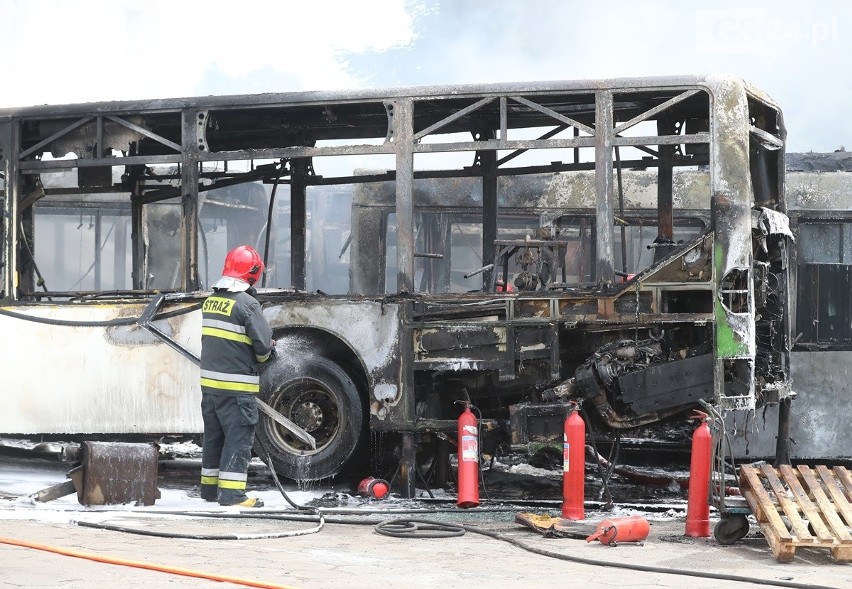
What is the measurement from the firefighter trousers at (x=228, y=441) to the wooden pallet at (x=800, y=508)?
3385 millimetres

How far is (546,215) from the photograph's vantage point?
13.1 meters

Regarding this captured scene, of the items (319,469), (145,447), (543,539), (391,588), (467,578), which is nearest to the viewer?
(391,588)

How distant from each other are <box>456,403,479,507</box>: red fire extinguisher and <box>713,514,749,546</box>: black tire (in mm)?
2023

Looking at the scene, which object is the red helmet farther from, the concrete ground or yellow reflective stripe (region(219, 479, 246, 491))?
the concrete ground

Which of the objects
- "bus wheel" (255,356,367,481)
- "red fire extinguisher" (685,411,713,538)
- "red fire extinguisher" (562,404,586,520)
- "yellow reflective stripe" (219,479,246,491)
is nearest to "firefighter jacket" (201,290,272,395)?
"yellow reflective stripe" (219,479,246,491)

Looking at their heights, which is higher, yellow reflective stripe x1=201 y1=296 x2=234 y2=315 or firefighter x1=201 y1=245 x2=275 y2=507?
yellow reflective stripe x1=201 y1=296 x2=234 y2=315

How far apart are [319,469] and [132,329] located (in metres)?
1.95

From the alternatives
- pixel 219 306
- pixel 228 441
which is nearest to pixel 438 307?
pixel 219 306

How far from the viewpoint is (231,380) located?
8258 millimetres

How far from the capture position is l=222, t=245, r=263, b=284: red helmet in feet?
27.8

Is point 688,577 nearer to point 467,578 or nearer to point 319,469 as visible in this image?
point 467,578

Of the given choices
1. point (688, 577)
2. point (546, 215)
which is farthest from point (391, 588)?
point (546, 215)

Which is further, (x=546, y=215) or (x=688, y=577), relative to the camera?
(x=546, y=215)

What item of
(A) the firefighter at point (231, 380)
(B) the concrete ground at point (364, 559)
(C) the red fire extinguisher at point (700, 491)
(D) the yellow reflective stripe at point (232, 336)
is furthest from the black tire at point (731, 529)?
(D) the yellow reflective stripe at point (232, 336)
